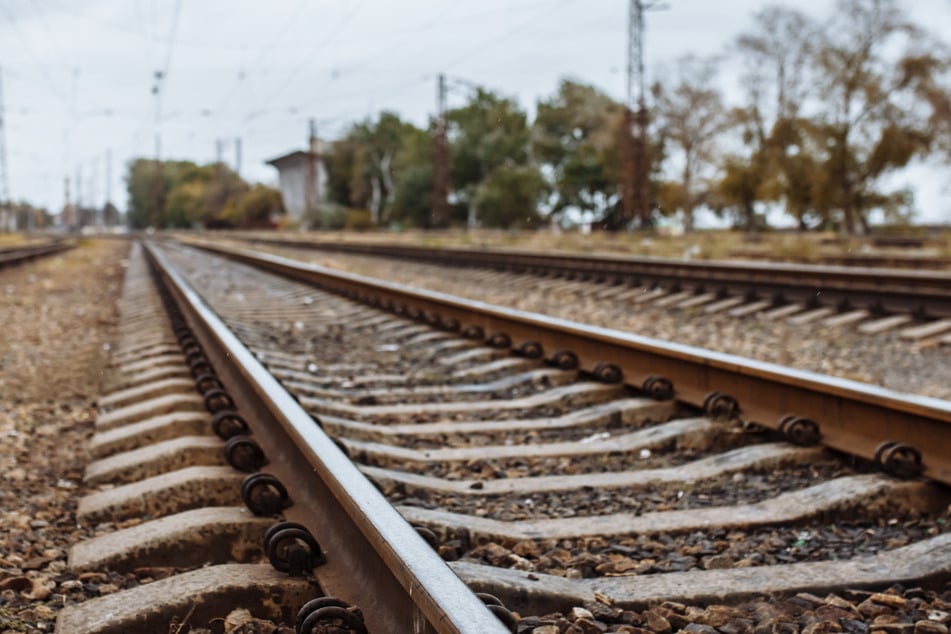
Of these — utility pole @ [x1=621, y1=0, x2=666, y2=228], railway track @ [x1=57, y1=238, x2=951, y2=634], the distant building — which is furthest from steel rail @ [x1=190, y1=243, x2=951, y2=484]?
the distant building

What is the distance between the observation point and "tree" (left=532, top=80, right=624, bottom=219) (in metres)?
60.2

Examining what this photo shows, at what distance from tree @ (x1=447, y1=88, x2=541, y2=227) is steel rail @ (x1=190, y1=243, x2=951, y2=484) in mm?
51786

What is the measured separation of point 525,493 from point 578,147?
65898 millimetres

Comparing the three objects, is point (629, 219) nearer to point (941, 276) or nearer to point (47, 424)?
point (941, 276)

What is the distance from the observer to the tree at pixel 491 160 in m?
57.5

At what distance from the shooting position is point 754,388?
3.65 m

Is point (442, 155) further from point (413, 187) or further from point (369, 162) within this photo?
point (369, 162)

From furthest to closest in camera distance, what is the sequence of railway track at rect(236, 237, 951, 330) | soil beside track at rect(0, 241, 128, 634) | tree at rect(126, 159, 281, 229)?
tree at rect(126, 159, 281, 229) < railway track at rect(236, 237, 951, 330) < soil beside track at rect(0, 241, 128, 634)

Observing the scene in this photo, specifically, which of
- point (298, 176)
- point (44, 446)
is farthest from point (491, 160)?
point (44, 446)

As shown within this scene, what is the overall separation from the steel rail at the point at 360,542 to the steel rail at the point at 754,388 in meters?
1.66

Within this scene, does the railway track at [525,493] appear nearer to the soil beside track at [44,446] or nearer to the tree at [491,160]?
the soil beside track at [44,446]

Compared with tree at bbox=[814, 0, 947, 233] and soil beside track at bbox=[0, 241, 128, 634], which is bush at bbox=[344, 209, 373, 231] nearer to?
tree at bbox=[814, 0, 947, 233]

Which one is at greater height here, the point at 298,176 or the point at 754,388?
the point at 298,176

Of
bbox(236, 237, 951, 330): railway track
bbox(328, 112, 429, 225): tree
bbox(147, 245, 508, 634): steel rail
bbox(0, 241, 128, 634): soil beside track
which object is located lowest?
bbox(0, 241, 128, 634): soil beside track
